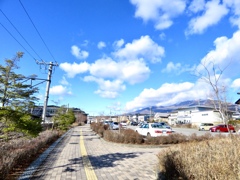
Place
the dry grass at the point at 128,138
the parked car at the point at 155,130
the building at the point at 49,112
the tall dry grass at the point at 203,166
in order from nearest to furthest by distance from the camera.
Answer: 1. the tall dry grass at the point at 203,166
2. the dry grass at the point at 128,138
3. the parked car at the point at 155,130
4. the building at the point at 49,112

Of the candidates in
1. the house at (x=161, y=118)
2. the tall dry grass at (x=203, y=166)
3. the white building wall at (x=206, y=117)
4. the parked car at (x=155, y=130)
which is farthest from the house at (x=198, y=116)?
the tall dry grass at (x=203, y=166)

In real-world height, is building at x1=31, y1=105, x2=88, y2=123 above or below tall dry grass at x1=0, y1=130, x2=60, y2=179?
above

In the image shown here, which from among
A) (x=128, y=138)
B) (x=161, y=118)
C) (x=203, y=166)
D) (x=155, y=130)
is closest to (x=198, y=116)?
(x=161, y=118)

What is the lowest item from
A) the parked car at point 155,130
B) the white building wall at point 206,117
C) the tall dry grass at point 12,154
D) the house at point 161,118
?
the tall dry grass at point 12,154

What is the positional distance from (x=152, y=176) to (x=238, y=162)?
3317mm

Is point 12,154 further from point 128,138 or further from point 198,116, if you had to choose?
point 198,116

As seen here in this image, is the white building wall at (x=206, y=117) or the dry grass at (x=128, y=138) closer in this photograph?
the dry grass at (x=128, y=138)

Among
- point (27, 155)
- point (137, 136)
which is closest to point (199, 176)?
point (27, 155)

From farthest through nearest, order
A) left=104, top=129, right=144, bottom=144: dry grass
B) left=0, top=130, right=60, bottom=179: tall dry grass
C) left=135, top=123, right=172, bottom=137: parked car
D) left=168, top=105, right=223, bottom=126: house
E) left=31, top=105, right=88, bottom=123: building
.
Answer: left=168, top=105, right=223, bottom=126: house, left=31, top=105, right=88, bottom=123: building, left=135, top=123, right=172, bottom=137: parked car, left=104, top=129, right=144, bottom=144: dry grass, left=0, top=130, right=60, bottom=179: tall dry grass

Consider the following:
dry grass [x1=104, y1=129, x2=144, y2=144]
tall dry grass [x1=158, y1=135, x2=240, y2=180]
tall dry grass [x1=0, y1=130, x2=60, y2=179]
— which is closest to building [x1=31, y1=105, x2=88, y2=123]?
tall dry grass [x1=0, y1=130, x2=60, y2=179]

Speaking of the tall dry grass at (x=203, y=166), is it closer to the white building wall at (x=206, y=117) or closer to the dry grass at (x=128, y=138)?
the dry grass at (x=128, y=138)

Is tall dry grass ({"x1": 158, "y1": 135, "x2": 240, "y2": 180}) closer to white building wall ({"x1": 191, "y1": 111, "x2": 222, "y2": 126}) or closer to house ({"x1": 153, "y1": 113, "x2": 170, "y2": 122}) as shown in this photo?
white building wall ({"x1": 191, "y1": 111, "x2": 222, "y2": 126})

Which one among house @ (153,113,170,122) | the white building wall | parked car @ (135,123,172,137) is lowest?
parked car @ (135,123,172,137)

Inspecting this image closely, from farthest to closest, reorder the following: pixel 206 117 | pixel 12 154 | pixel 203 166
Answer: pixel 206 117 → pixel 12 154 → pixel 203 166
